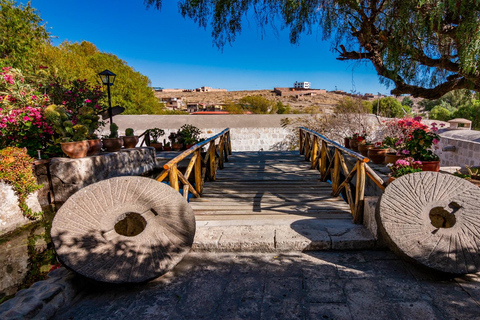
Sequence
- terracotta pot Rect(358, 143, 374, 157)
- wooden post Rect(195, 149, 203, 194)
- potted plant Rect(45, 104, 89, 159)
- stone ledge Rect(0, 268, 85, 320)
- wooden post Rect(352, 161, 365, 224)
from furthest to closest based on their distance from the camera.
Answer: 1. terracotta pot Rect(358, 143, 374, 157)
2. potted plant Rect(45, 104, 89, 159)
3. wooden post Rect(195, 149, 203, 194)
4. wooden post Rect(352, 161, 365, 224)
5. stone ledge Rect(0, 268, 85, 320)

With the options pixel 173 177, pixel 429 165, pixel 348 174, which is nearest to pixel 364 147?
pixel 429 165

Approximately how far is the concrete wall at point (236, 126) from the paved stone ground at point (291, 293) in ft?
35.8

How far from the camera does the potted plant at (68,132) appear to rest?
5391 millimetres

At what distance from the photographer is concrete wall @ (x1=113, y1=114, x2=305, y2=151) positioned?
42.9ft

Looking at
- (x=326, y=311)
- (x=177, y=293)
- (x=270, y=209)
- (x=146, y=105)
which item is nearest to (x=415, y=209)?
(x=326, y=311)

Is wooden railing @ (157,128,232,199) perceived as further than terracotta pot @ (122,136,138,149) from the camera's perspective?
No

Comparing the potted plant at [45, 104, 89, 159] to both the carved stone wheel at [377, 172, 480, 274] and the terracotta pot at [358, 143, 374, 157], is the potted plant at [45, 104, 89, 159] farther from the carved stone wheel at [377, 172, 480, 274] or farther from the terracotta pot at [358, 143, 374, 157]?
the terracotta pot at [358, 143, 374, 157]

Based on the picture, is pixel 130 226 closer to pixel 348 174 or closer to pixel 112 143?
pixel 348 174

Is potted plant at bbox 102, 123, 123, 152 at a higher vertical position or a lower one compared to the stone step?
higher

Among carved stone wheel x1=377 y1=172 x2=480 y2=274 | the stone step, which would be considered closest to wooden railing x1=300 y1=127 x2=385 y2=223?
the stone step

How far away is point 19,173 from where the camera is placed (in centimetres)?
479

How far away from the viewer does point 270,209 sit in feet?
12.0

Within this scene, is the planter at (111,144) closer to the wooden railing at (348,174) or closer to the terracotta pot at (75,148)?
the terracotta pot at (75,148)

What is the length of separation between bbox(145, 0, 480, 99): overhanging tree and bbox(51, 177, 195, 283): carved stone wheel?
299 centimetres
